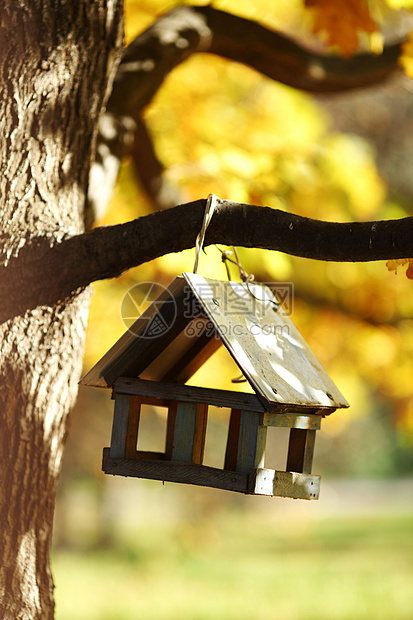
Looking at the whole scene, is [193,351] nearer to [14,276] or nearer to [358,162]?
[14,276]

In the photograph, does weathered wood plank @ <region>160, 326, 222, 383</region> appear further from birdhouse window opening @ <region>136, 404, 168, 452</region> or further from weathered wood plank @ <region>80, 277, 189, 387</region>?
birdhouse window opening @ <region>136, 404, 168, 452</region>

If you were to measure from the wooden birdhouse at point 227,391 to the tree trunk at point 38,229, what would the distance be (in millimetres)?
229

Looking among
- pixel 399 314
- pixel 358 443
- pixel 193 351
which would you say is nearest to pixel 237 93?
pixel 399 314

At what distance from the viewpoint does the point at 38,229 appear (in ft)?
6.87

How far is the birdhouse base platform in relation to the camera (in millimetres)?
1857

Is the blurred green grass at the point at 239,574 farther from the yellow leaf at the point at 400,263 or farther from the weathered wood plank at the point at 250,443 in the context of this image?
the yellow leaf at the point at 400,263

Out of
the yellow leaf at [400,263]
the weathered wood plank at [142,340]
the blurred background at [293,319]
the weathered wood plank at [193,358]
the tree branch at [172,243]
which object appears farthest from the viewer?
the blurred background at [293,319]

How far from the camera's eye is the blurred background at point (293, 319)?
16.0 feet

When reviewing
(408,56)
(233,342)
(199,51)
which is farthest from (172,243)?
(408,56)

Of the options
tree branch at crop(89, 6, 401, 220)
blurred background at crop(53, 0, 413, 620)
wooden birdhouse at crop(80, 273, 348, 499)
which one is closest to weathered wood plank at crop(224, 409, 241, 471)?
wooden birdhouse at crop(80, 273, 348, 499)

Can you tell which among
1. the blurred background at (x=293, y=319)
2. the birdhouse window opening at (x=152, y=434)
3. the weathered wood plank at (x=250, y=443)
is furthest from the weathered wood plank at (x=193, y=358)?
the birdhouse window opening at (x=152, y=434)

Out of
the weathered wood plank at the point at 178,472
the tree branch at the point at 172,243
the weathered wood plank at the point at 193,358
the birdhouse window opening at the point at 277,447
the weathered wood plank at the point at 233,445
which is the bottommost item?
the birdhouse window opening at the point at 277,447

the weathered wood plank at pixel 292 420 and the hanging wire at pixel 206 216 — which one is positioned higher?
the hanging wire at pixel 206 216

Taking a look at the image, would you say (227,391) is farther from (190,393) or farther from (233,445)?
(233,445)
